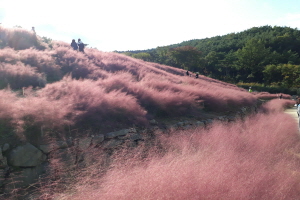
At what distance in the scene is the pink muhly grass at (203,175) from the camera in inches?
110

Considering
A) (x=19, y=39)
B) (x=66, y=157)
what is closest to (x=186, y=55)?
(x=19, y=39)

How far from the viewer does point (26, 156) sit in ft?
12.0

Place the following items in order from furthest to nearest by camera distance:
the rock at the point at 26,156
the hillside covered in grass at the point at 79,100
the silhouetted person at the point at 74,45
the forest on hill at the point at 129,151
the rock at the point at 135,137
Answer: the silhouetted person at the point at 74,45 → the rock at the point at 135,137 → the hillside covered in grass at the point at 79,100 → the rock at the point at 26,156 → the forest on hill at the point at 129,151

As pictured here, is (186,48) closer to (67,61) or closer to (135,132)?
(67,61)

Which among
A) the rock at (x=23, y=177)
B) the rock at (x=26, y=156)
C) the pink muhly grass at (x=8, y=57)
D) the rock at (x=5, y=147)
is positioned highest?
the pink muhly grass at (x=8, y=57)

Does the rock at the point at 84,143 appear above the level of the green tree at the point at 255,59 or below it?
below

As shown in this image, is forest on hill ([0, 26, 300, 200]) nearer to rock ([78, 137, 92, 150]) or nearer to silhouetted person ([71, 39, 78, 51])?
rock ([78, 137, 92, 150])

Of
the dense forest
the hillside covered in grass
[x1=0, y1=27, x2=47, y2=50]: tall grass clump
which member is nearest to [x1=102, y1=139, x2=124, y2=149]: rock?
the hillside covered in grass

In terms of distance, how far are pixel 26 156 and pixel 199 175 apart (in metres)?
2.93

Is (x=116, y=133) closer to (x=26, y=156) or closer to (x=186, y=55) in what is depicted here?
(x=26, y=156)

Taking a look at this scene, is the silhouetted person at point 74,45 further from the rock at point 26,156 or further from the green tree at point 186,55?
the green tree at point 186,55

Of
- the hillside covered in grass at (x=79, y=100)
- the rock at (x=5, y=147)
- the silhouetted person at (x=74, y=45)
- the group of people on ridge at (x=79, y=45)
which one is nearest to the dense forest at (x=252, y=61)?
the hillside covered in grass at (x=79, y=100)

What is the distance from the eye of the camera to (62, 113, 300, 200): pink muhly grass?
279 centimetres

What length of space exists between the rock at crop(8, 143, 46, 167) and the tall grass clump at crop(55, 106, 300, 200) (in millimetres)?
956
